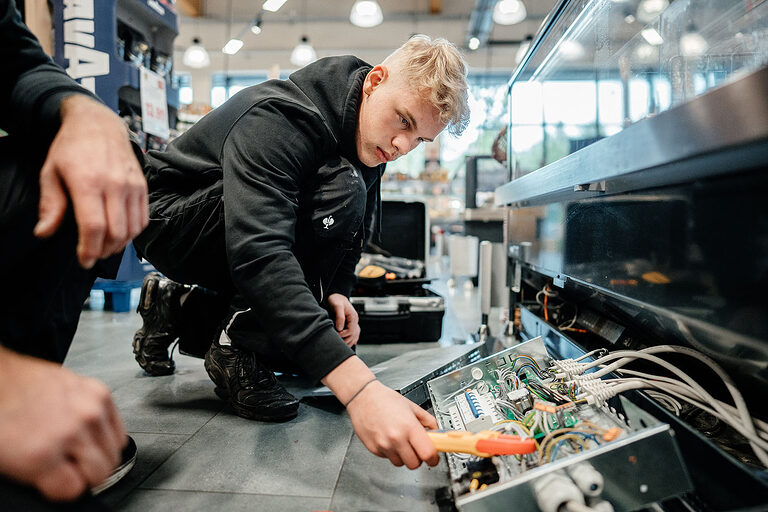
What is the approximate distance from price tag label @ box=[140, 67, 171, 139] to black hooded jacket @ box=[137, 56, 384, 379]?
1736 mm

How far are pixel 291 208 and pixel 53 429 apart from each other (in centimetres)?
55

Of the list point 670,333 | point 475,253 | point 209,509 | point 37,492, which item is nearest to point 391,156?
point 670,333

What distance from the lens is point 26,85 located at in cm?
64

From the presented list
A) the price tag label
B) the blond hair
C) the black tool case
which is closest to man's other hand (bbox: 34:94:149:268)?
the blond hair

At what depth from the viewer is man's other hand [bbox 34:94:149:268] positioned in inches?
17.9

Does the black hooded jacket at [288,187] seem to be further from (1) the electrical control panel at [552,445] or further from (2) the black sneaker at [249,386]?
(1) the electrical control panel at [552,445]

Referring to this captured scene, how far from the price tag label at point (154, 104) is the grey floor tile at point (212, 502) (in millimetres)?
2497

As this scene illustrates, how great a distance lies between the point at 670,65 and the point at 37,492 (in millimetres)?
1400

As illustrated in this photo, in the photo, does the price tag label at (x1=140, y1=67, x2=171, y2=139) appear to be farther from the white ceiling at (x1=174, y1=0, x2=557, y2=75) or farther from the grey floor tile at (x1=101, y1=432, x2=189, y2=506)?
the white ceiling at (x1=174, y1=0, x2=557, y2=75)

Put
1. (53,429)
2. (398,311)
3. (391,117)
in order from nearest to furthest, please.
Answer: (53,429) → (391,117) → (398,311)

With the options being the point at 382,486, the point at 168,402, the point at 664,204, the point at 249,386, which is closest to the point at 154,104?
the point at 168,402

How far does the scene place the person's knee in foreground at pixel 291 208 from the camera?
690 millimetres

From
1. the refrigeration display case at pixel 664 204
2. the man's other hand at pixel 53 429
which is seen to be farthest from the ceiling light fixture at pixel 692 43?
the man's other hand at pixel 53 429

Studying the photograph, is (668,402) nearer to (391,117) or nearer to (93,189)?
(391,117)
